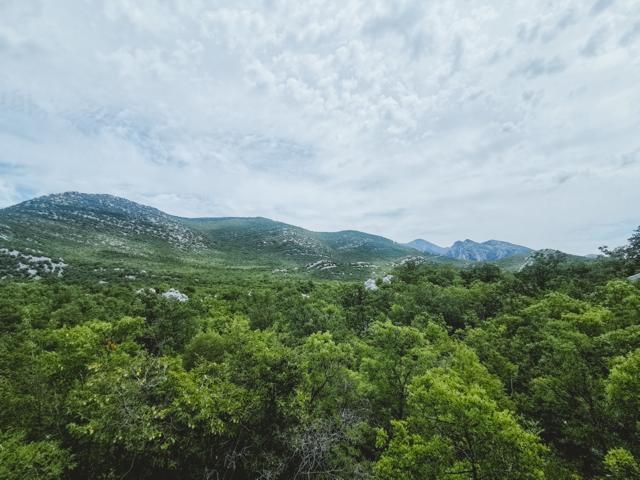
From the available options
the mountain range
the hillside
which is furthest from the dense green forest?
the hillside

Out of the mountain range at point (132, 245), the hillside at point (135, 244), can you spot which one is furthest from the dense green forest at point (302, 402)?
the hillside at point (135, 244)

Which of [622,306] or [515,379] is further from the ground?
[622,306]

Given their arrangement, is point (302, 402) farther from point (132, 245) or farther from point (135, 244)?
point (135, 244)

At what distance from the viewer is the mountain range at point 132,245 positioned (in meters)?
70.5

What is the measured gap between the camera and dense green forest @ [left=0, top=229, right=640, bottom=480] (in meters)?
13.6

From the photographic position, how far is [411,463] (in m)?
14.2

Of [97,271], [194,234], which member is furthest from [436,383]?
[194,234]

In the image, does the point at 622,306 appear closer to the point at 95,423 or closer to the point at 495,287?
the point at 495,287

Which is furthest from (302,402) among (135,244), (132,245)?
(135,244)

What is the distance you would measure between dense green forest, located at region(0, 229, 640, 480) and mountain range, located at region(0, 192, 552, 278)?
38.8 m

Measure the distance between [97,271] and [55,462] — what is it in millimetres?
65154

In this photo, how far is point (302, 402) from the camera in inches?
638

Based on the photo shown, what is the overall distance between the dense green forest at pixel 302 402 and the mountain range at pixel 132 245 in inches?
1526

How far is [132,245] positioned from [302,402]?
12253cm
